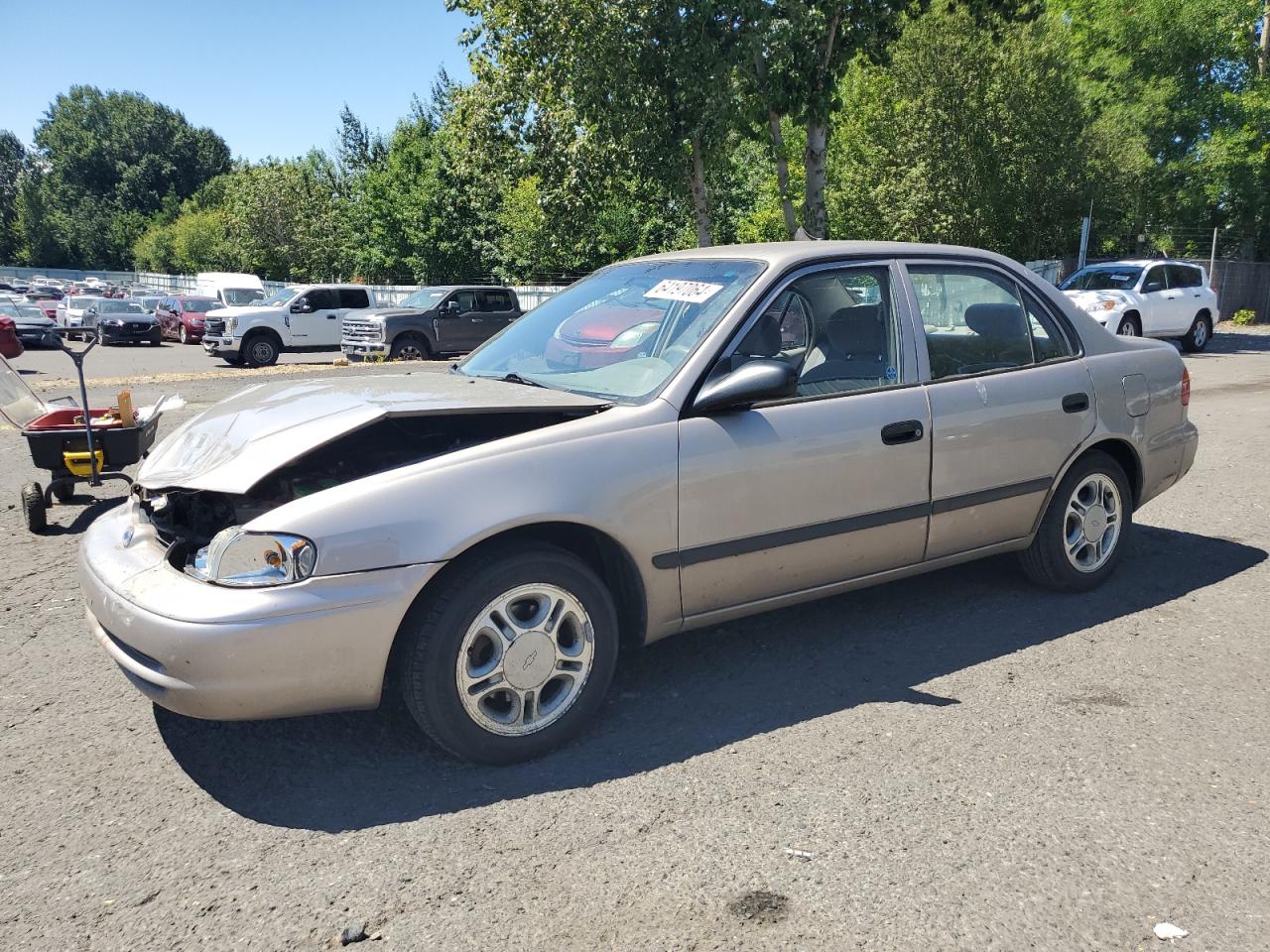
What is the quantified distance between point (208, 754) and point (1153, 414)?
4.57m

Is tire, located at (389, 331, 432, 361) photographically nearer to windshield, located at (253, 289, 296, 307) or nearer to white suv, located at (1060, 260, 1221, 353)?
windshield, located at (253, 289, 296, 307)

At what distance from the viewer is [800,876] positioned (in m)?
2.71

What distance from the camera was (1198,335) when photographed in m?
21.2

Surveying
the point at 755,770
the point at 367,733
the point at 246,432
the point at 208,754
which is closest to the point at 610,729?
the point at 755,770

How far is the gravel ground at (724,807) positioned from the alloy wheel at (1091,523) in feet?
1.46

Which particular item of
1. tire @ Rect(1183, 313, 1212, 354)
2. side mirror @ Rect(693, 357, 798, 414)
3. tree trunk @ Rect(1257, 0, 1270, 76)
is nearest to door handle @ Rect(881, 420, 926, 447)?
side mirror @ Rect(693, 357, 798, 414)

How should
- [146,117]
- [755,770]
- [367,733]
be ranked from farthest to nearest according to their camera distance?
[146,117], [367,733], [755,770]

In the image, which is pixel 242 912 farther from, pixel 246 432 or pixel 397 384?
pixel 397 384

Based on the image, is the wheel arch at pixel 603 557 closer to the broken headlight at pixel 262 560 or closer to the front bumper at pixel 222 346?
the broken headlight at pixel 262 560

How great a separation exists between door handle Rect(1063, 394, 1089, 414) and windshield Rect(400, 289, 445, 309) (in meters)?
18.4

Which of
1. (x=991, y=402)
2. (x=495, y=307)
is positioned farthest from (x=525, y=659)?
(x=495, y=307)

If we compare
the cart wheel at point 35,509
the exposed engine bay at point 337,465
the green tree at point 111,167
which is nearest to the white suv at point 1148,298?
the cart wheel at point 35,509

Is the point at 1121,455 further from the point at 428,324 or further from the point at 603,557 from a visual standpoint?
the point at 428,324

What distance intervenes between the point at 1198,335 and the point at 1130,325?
2.55 meters
